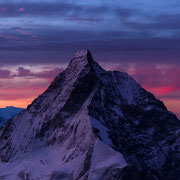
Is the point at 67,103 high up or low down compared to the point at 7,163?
up

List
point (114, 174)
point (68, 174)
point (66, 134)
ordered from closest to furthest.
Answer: point (114, 174) → point (68, 174) → point (66, 134)

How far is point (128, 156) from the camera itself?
18912cm

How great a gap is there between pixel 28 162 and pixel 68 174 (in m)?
31.8

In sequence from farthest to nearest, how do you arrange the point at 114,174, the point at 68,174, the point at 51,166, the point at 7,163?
the point at 7,163 → the point at 51,166 → the point at 68,174 → the point at 114,174

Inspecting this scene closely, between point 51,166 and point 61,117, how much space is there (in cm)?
2533

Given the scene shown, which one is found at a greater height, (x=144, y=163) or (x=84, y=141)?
(x=84, y=141)

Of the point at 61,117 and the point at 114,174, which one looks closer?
the point at 114,174

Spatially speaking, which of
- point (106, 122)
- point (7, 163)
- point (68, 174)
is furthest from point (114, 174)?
point (7, 163)

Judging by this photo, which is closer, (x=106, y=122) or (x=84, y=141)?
(x=84, y=141)

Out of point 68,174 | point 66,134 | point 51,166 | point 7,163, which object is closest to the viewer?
point 68,174

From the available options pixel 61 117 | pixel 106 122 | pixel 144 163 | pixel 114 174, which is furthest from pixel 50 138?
pixel 114 174

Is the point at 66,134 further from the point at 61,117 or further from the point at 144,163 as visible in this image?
the point at 144,163

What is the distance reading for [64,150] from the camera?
592 ft

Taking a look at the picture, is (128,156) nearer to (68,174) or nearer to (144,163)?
(144,163)
